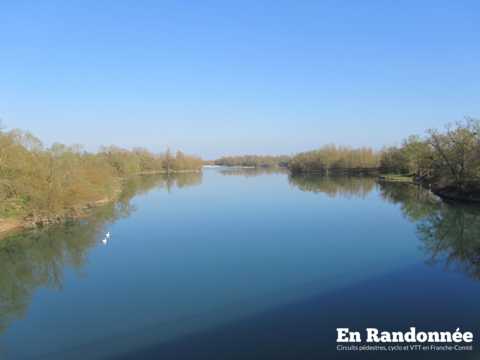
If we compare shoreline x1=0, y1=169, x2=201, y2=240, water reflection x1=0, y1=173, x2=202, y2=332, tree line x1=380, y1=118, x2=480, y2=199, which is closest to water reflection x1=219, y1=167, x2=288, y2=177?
tree line x1=380, y1=118, x2=480, y2=199

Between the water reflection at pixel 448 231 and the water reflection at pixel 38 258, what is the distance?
12.8 meters

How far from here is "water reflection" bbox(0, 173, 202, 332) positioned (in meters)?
9.00

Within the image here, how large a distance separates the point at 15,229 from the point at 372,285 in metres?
17.7

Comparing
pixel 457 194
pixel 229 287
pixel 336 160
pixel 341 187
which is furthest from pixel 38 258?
pixel 336 160

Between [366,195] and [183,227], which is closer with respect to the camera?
[183,227]

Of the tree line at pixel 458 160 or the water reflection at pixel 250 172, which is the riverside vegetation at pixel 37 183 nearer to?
the tree line at pixel 458 160

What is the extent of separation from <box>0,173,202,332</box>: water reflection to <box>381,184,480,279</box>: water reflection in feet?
42.0

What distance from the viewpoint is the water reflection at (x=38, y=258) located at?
9.00 m

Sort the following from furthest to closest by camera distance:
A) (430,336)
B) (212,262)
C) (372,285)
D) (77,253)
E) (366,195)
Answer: (366,195) < (77,253) < (212,262) < (372,285) < (430,336)

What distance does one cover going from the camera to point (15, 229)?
57.2 ft

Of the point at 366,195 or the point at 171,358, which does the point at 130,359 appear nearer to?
the point at 171,358

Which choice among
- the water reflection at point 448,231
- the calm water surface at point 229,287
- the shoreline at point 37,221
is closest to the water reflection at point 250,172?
the water reflection at point 448,231

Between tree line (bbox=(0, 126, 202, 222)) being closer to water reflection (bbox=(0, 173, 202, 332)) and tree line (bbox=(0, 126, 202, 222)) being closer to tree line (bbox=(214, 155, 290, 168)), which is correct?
water reflection (bbox=(0, 173, 202, 332))

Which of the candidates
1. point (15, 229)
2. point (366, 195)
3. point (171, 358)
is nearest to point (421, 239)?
point (171, 358)
